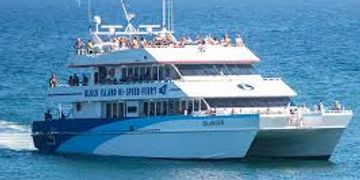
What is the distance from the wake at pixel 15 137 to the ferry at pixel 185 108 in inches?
114

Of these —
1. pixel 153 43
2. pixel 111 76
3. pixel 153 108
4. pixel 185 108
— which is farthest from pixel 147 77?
pixel 185 108

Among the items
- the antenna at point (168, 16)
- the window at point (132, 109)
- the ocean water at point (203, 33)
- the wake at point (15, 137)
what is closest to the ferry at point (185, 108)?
the window at point (132, 109)

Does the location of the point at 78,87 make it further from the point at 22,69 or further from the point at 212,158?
the point at 22,69

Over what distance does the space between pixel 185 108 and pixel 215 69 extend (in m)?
2.19

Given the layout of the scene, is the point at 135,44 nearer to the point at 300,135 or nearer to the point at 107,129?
the point at 107,129

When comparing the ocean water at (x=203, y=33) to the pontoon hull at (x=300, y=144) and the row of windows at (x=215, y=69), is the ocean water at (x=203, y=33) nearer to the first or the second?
the pontoon hull at (x=300, y=144)

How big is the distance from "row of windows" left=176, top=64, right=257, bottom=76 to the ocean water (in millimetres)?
3555

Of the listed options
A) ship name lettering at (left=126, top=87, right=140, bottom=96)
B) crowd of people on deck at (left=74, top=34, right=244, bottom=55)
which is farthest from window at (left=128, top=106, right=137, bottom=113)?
crowd of people on deck at (left=74, top=34, right=244, bottom=55)

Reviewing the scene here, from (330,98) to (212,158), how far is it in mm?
22213

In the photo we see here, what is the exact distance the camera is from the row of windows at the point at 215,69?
237 ft

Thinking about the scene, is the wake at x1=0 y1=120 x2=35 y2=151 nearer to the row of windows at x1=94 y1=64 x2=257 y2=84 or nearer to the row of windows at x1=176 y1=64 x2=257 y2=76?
the row of windows at x1=94 y1=64 x2=257 y2=84

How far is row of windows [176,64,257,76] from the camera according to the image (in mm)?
72188

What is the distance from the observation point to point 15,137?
79.6m

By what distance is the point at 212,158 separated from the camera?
7100 cm
